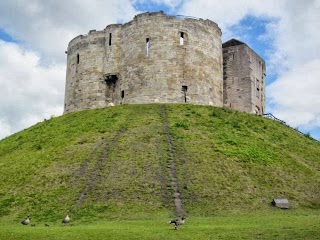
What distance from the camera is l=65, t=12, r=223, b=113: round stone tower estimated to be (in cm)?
4031

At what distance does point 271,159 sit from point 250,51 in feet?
59.4

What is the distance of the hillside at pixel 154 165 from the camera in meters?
23.7

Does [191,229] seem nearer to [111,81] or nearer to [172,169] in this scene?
[172,169]

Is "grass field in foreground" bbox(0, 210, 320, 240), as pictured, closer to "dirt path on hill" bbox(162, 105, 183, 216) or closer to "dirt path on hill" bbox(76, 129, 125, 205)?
"dirt path on hill" bbox(162, 105, 183, 216)

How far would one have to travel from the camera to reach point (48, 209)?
921 inches

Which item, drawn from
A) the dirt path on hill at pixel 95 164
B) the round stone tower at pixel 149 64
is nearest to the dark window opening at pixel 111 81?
the round stone tower at pixel 149 64

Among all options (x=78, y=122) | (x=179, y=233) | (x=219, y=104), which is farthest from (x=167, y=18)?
(x=179, y=233)

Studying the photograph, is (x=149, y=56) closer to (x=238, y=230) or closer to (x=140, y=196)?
(x=140, y=196)

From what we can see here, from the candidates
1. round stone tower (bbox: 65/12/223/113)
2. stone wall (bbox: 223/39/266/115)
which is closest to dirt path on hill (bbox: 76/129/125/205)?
round stone tower (bbox: 65/12/223/113)

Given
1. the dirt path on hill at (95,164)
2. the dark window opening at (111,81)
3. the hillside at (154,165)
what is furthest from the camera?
the dark window opening at (111,81)

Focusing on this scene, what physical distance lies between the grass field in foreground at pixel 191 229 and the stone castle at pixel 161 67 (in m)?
20.0

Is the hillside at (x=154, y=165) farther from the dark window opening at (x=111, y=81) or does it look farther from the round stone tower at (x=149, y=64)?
the dark window opening at (x=111, y=81)

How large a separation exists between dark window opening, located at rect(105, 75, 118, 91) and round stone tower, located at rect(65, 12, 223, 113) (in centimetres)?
8

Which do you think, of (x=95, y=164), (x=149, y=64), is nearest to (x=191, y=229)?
(x=95, y=164)
